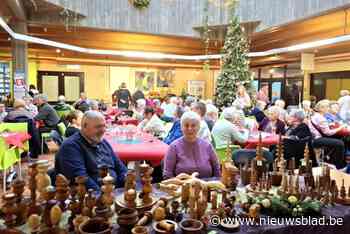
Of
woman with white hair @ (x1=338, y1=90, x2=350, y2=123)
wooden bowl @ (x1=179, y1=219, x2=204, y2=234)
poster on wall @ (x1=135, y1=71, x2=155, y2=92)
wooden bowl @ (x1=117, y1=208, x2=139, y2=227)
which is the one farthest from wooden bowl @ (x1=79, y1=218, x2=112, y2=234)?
poster on wall @ (x1=135, y1=71, x2=155, y2=92)

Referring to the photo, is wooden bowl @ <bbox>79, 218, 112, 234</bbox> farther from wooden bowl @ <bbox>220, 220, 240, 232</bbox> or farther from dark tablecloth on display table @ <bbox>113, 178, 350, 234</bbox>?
wooden bowl @ <bbox>220, 220, 240, 232</bbox>

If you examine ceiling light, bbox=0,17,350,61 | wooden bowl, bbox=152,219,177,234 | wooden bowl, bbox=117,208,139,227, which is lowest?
wooden bowl, bbox=152,219,177,234

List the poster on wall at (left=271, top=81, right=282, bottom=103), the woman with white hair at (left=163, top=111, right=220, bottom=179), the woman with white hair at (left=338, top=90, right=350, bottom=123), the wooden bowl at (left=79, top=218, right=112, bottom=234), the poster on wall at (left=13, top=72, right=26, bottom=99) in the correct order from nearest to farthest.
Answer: the wooden bowl at (left=79, top=218, right=112, bottom=234) → the woman with white hair at (left=163, top=111, right=220, bottom=179) → the woman with white hair at (left=338, top=90, right=350, bottom=123) → the poster on wall at (left=13, top=72, right=26, bottom=99) → the poster on wall at (left=271, top=81, right=282, bottom=103)

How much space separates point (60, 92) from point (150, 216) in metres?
14.9

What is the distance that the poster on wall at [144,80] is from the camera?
16312mm

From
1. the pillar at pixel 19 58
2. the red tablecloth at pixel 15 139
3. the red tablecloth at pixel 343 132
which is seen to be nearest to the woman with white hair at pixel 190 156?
the red tablecloth at pixel 15 139

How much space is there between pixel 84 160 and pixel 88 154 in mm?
59

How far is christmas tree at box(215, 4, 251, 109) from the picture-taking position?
8.05 meters

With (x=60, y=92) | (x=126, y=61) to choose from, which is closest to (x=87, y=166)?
(x=126, y=61)

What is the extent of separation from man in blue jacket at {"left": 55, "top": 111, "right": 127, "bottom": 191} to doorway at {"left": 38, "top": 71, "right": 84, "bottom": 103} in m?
13.2

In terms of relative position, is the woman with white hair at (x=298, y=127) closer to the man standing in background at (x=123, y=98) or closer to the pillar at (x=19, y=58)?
the pillar at (x=19, y=58)

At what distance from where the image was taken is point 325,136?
5781 mm

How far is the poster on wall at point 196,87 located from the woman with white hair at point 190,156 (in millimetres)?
14611

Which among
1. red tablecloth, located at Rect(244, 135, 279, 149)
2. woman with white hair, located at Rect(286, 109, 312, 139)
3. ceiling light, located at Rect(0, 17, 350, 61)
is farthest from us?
ceiling light, located at Rect(0, 17, 350, 61)
